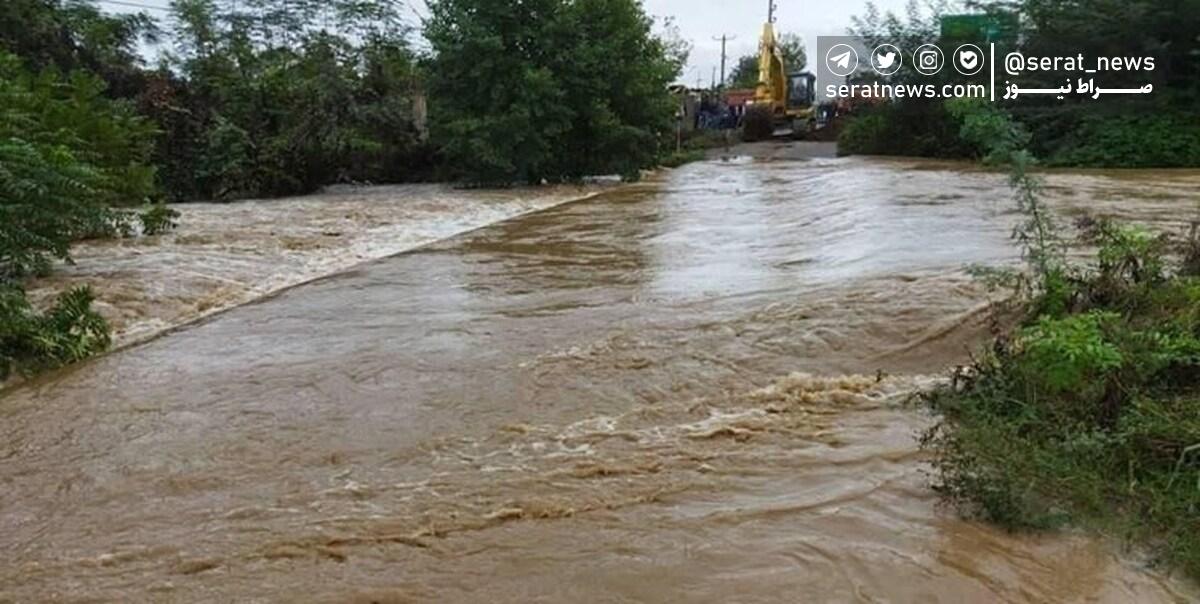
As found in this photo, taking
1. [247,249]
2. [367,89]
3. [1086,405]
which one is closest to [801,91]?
[367,89]

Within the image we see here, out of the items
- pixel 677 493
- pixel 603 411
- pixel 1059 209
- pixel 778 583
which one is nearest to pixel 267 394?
pixel 603 411

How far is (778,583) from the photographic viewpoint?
2842 millimetres

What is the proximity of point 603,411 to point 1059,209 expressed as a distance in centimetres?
830

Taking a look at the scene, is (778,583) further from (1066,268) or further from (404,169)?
(404,169)

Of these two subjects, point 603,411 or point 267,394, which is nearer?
point 603,411

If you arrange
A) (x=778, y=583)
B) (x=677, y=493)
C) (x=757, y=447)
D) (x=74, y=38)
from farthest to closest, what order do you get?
(x=74, y=38), (x=757, y=447), (x=677, y=493), (x=778, y=583)

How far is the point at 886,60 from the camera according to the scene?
24516 mm

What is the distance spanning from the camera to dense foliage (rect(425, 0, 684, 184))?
17281 millimetres

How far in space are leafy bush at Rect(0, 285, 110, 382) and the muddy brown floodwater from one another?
24 centimetres

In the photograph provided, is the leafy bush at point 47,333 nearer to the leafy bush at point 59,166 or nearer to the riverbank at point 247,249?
the riverbank at point 247,249

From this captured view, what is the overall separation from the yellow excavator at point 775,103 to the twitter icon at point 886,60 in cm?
661

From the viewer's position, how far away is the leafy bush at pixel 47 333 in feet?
18.2

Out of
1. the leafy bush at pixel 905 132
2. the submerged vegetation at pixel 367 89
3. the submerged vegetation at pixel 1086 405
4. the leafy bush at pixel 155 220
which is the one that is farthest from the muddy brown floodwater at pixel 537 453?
the leafy bush at pixel 905 132

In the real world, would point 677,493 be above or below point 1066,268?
below
